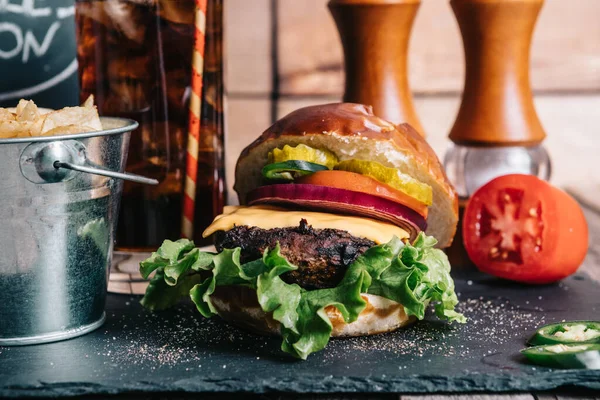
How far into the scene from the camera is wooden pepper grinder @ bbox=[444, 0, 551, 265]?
287 centimetres

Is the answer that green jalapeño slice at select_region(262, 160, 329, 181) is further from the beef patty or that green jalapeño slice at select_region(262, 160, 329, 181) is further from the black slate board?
the black slate board

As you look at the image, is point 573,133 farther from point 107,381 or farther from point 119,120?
point 107,381

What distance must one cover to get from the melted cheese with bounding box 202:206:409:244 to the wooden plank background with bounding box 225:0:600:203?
220cm

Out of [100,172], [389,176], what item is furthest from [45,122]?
[389,176]

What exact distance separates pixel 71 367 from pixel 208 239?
821 millimetres

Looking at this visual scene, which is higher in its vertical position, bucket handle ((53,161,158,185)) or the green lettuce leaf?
bucket handle ((53,161,158,185))

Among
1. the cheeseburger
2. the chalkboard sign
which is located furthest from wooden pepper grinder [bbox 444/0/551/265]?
the chalkboard sign

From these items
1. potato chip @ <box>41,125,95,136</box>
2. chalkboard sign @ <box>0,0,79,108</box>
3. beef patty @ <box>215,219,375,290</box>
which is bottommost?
beef patty @ <box>215,219,375,290</box>

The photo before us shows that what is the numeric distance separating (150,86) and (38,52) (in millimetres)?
506

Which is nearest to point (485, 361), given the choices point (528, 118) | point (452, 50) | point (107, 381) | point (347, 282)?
point (347, 282)

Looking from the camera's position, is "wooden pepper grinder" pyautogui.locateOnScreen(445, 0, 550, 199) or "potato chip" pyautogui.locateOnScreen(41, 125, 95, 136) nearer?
"potato chip" pyautogui.locateOnScreen(41, 125, 95, 136)

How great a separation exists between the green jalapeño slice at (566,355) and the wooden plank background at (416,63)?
2.58 metres

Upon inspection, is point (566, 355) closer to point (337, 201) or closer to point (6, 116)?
point (337, 201)

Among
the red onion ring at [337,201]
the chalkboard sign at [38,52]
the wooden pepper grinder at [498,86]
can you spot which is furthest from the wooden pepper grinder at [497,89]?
the chalkboard sign at [38,52]
